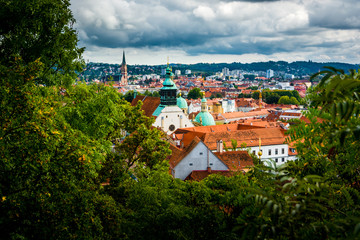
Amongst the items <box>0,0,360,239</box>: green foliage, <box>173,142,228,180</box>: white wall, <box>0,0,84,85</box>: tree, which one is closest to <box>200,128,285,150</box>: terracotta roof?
<box>173,142,228,180</box>: white wall

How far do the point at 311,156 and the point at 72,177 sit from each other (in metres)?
5.35

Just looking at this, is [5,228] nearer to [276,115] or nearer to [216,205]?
[216,205]

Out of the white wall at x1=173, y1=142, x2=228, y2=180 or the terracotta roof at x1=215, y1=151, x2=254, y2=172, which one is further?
the terracotta roof at x1=215, y1=151, x2=254, y2=172

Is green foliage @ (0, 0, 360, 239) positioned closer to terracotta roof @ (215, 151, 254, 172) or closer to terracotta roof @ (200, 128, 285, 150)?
terracotta roof @ (215, 151, 254, 172)

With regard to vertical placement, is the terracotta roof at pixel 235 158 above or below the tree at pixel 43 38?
below

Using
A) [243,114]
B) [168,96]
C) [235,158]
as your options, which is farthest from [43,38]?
[243,114]

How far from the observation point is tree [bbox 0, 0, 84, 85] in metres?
10.7

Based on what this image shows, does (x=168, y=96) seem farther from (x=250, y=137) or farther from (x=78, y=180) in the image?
(x=78, y=180)

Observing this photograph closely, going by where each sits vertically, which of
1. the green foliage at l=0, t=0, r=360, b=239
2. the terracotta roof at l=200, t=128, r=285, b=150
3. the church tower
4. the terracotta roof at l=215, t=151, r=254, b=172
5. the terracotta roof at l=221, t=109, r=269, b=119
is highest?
the green foliage at l=0, t=0, r=360, b=239

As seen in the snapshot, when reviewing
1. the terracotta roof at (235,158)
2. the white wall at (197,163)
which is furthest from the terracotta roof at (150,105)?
the white wall at (197,163)

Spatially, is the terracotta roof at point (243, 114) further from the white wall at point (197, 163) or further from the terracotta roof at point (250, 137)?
the white wall at point (197, 163)

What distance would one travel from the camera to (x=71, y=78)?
13086 millimetres

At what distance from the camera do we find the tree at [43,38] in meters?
10.7

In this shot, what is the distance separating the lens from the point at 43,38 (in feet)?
39.0
